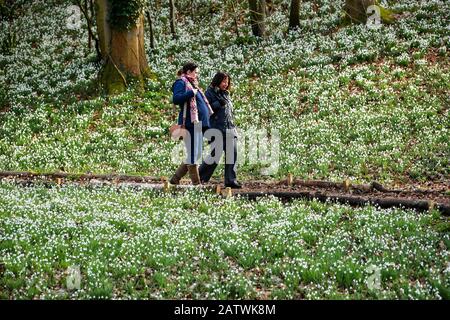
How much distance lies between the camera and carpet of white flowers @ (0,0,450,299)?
688cm

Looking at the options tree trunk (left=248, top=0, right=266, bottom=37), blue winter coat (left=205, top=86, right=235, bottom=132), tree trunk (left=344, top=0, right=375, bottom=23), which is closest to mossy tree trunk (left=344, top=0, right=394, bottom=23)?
tree trunk (left=344, top=0, right=375, bottom=23)

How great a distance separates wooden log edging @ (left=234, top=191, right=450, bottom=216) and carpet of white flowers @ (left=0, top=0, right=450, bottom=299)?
0.39 meters

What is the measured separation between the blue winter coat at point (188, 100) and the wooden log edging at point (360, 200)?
182 cm

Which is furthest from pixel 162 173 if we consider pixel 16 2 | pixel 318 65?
pixel 16 2

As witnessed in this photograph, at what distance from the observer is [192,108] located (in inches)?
428

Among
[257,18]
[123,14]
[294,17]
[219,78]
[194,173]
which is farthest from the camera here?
[257,18]

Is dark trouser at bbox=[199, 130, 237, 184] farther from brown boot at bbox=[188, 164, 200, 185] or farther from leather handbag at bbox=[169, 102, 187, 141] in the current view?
leather handbag at bbox=[169, 102, 187, 141]

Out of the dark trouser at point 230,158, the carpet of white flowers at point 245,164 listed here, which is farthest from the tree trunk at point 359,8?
the dark trouser at point 230,158

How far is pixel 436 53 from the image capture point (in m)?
19.5

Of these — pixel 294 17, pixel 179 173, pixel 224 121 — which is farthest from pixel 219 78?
pixel 294 17

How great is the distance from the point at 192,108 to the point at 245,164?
399cm

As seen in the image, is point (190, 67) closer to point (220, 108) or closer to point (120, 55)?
point (220, 108)

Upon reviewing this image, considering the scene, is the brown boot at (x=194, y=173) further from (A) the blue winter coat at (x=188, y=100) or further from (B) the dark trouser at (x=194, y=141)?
(A) the blue winter coat at (x=188, y=100)

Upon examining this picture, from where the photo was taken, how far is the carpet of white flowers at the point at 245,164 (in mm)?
6875
